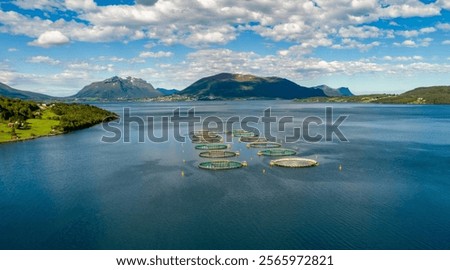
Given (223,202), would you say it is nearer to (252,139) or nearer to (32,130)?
(252,139)

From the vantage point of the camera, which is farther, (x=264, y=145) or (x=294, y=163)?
(x=264, y=145)

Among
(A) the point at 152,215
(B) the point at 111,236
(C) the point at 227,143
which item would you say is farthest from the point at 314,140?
(B) the point at 111,236

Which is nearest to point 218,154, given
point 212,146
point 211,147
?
point 211,147

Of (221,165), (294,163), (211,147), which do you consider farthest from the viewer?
(211,147)

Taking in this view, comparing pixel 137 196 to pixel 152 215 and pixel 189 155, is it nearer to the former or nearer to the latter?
pixel 152 215

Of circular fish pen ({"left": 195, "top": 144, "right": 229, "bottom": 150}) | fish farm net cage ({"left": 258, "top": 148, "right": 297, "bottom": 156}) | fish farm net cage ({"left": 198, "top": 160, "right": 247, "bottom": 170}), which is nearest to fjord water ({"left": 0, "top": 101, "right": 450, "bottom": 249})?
fish farm net cage ({"left": 198, "top": 160, "right": 247, "bottom": 170})

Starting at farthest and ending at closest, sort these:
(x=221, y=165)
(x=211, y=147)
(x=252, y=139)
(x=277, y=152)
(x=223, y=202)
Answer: (x=252, y=139) < (x=211, y=147) < (x=277, y=152) < (x=221, y=165) < (x=223, y=202)

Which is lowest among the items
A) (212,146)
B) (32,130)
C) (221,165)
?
(221,165)
